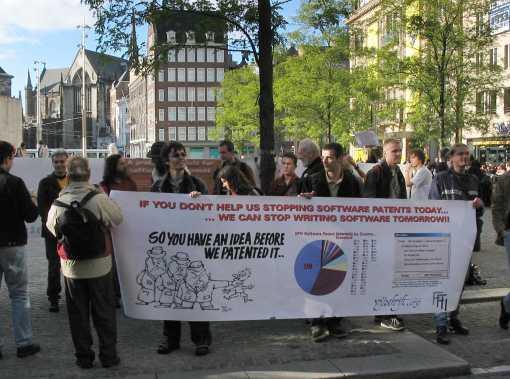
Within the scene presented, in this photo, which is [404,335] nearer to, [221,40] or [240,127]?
[221,40]

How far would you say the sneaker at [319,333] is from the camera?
6082mm

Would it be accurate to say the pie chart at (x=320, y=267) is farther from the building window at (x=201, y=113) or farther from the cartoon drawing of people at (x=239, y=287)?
the building window at (x=201, y=113)

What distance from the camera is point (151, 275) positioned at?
5680 mm

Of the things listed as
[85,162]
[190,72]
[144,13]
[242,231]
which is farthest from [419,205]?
[190,72]

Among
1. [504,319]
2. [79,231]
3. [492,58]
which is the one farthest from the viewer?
[492,58]

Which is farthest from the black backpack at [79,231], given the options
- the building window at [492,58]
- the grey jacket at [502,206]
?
the building window at [492,58]

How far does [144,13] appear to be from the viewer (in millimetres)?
9883

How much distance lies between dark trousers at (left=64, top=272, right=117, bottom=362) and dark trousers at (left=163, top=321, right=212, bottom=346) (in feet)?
1.92

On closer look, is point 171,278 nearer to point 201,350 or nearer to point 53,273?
point 201,350

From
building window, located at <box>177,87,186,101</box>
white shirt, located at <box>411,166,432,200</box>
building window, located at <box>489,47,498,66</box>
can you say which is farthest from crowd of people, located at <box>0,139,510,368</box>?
building window, located at <box>177,87,186,101</box>

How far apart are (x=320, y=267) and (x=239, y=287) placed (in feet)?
2.59

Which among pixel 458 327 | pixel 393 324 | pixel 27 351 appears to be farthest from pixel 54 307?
pixel 458 327

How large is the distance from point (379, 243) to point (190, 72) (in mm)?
92133

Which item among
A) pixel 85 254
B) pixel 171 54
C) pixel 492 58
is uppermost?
pixel 492 58
